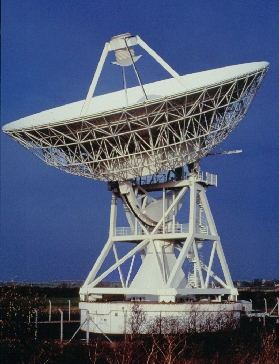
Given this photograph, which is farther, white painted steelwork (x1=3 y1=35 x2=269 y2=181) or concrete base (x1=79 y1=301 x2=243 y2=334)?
concrete base (x1=79 y1=301 x2=243 y2=334)

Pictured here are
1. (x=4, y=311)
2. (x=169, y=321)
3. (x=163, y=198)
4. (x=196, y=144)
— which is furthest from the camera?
(x=163, y=198)

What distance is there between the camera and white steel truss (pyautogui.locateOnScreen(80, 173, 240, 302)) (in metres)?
30.6

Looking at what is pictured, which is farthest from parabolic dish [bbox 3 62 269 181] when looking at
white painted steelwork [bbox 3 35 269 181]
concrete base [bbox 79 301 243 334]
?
concrete base [bbox 79 301 243 334]

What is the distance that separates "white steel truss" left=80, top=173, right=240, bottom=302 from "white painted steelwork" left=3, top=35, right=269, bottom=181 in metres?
2.41

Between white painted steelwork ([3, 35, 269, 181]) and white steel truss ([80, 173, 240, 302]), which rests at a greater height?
white painted steelwork ([3, 35, 269, 181])

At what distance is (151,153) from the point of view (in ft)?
91.3

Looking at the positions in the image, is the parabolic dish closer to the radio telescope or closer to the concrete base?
the radio telescope

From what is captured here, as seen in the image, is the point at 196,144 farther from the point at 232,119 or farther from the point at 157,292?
the point at 157,292

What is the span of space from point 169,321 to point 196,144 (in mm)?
8559

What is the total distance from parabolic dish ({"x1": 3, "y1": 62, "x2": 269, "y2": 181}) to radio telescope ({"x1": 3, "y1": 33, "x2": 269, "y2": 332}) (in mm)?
50

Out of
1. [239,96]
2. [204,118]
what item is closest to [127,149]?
[204,118]

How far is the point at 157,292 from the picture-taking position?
28.4 meters

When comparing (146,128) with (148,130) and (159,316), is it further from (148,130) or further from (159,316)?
(159,316)

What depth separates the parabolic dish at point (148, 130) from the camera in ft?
85.7
